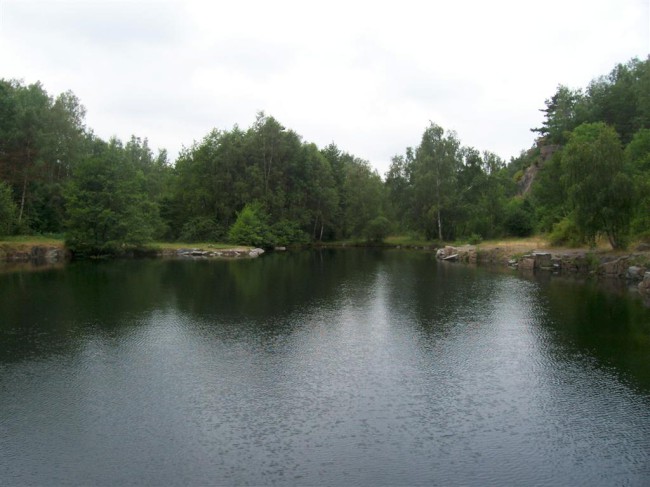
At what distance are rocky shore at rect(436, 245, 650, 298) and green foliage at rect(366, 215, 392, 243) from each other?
26.6 meters

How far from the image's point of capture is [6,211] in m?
56.4

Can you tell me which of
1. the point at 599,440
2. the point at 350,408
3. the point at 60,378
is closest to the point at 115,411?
the point at 60,378

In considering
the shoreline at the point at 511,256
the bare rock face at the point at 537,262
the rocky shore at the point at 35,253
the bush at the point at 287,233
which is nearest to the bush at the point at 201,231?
the shoreline at the point at 511,256

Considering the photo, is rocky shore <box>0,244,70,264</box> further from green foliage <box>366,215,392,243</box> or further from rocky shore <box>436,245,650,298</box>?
green foliage <box>366,215,392,243</box>

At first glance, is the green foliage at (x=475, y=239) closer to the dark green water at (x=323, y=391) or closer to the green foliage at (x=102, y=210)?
the dark green water at (x=323, y=391)

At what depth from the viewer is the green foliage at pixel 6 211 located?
56219 millimetres

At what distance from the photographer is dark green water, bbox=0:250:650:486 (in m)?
11.1

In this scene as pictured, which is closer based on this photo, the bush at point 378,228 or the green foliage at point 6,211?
the green foliage at point 6,211

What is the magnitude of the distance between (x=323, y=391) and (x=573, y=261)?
38518 millimetres

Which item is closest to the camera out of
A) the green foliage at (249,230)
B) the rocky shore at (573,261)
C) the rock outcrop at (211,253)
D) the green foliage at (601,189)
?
the rocky shore at (573,261)

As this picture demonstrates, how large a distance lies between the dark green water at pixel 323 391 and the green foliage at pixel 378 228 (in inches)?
2182

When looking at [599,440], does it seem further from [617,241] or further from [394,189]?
[394,189]

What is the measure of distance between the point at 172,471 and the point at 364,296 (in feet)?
77.2

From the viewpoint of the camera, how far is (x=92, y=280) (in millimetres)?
40344
